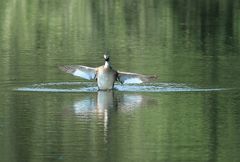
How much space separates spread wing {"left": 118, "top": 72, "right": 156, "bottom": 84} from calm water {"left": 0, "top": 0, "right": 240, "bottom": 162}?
250mm

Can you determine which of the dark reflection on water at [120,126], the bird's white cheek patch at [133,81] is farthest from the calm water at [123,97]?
the bird's white cheek patch at [133,81]

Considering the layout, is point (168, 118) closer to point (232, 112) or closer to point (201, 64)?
point (232, 112)

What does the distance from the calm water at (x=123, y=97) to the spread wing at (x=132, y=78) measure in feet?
0.82

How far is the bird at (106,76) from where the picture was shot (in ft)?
90.1

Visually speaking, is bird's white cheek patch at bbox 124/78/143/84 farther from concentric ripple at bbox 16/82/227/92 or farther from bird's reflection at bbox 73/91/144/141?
bird's reflection at bbox 73/91/144/141

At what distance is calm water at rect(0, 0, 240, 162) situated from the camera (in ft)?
64.4

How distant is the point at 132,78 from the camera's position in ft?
90.3

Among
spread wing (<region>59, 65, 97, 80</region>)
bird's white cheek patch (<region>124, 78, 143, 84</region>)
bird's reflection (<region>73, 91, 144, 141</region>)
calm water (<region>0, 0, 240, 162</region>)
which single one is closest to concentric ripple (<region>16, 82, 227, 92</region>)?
calm water (<region>0, 0, 240, 162</region>)

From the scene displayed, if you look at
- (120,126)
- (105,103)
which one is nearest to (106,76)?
(105,103)

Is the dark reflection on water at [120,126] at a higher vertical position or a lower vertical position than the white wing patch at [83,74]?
lower

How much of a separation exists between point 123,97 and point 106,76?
1.64 m

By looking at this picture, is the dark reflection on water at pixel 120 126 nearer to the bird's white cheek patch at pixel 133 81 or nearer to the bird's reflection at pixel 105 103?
the bird's reflection at pixel 105 103

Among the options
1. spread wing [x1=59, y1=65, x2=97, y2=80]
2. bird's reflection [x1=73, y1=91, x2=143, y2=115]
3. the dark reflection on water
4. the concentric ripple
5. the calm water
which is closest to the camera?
the dark reflection on water

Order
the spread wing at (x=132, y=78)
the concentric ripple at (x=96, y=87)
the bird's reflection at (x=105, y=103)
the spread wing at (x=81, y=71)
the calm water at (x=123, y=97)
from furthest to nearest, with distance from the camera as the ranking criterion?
the spread wing at (x=81, y=71), the spread wing at (x=132, y=78), the concentric ripple at (x=96, y=87), the bird's reflection at (x=105, y=103), the calm water at (x=123, y=97)
